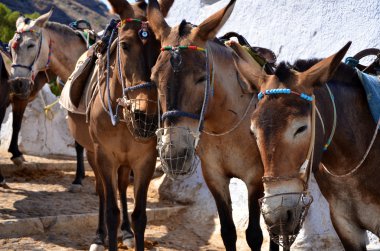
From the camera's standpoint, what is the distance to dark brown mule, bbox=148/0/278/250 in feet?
10.6

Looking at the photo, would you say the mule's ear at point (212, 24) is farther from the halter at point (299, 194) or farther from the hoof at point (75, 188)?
the hoof at point (75, 188)

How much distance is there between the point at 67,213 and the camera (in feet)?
19.3

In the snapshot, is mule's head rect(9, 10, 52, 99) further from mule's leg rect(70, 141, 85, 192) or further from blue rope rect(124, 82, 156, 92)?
blue rope rect(124, 82, 156, 92)

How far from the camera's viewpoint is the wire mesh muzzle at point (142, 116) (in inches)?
143

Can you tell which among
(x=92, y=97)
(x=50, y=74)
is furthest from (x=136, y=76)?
(x=50, y=74)

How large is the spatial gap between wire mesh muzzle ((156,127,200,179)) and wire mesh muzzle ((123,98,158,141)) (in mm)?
433

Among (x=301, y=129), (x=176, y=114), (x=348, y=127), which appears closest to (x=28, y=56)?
(x=176, y=114)

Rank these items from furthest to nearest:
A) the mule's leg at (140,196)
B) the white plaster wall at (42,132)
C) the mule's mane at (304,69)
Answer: the white plaster wall at (42,132) → the mule's leg at (140,196) → the mule's mane at (304,69)

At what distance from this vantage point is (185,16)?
815cm

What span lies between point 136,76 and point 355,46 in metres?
2.60

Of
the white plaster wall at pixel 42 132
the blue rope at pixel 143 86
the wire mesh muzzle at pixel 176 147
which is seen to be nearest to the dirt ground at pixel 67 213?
the white plaster wall at pixel 42 132

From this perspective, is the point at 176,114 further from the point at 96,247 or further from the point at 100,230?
the point at 100,230

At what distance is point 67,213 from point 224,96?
295cm

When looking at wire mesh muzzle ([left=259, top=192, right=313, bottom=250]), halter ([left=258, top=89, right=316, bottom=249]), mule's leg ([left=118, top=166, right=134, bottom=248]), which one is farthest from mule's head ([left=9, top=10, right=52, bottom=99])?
wire mesh muzzle ([left=259, top=192, right=313, bottom=250])
